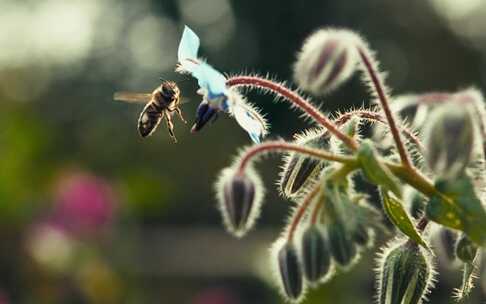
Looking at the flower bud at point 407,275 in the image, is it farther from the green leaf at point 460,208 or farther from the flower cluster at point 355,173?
the green leaf at point 460,208

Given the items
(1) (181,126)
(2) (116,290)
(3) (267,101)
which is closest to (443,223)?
(2) (116,290)

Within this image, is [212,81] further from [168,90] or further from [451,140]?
[168,90]

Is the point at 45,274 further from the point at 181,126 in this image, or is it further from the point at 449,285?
the point at 181,126

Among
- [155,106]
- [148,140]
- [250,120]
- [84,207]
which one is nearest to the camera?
[250,120]

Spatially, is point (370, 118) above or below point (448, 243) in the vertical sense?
above

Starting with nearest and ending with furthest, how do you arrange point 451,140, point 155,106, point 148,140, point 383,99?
point 451,140
point 383,99
point 155,106
point 148,140

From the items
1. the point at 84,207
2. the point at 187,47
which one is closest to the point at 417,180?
the point at 187,47

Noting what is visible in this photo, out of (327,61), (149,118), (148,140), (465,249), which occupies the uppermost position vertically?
(148,140)
